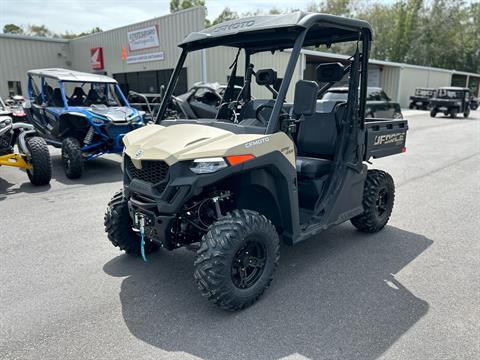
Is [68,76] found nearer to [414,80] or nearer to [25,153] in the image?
[25,153]

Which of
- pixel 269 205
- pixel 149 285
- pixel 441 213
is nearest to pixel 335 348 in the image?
pixel 269 205

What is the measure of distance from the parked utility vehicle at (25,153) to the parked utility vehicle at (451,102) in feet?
75.7

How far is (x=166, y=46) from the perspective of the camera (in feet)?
59.9

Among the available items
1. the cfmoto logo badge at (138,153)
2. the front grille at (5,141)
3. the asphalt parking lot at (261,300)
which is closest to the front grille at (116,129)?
the front grille at (5,141)

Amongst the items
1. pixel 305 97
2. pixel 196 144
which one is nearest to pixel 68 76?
pixel 196 144

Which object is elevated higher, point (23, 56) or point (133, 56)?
point (23, 56)

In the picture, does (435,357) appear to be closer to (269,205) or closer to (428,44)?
(269,205)

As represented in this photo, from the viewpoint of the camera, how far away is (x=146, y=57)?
19.6 meters

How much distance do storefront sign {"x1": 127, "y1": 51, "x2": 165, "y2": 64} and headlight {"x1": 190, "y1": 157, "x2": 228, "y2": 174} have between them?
17.1m

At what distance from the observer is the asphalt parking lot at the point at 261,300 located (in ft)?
8.45

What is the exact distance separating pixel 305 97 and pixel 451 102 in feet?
78.7

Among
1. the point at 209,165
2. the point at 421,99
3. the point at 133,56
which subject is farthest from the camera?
the point at 421,99

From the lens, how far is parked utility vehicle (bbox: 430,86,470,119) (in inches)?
919

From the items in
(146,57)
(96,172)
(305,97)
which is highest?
(146,57)
